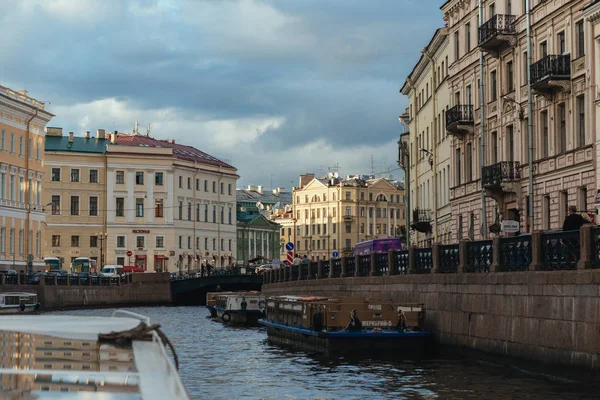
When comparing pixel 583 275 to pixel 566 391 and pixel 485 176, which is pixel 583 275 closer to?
pixel 566 391

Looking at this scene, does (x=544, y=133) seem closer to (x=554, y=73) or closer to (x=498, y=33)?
(x=554, y=73)

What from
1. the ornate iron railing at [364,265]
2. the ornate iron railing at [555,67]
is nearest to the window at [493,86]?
the ornate iron railing at [555,67]

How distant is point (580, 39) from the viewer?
3412 centimetres

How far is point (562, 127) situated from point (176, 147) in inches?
2856

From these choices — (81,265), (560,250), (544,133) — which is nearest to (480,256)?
(560,250)

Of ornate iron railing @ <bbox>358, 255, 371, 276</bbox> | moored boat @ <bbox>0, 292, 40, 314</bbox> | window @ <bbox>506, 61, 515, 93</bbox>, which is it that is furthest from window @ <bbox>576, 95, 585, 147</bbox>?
moored boat @ <bbox>0, 292, 40, 314</bbox>

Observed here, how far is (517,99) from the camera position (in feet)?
129

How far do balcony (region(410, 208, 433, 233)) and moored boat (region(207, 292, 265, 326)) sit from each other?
11.2 metres

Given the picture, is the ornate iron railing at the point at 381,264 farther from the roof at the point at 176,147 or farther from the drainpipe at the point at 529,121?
the roof at the point at 176,147

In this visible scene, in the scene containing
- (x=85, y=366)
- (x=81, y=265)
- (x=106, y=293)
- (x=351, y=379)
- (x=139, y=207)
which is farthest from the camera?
(x=139, y=207)

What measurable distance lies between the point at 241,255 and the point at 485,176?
8707 cm

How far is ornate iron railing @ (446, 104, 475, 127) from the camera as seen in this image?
45.0 m

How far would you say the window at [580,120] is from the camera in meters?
34.0

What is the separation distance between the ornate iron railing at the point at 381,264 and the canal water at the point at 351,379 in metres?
5.56
